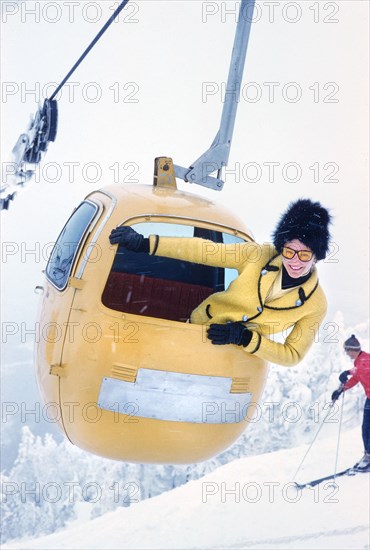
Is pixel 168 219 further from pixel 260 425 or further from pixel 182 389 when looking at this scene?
pixel 260 425

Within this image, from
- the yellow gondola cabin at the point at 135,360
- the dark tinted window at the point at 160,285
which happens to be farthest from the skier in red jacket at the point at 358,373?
the yellow gondola cabin at the point at 135,360

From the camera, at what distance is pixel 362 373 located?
668 cm

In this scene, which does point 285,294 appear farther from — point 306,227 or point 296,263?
point 306,227

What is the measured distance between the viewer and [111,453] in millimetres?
4051

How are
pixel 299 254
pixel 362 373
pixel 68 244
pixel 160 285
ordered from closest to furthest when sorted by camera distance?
pixel 299 254
pixel 68 244
pixel 160 285
pixel 362 373

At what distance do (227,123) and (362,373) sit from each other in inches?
119

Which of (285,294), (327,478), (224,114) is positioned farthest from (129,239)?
(327,478)

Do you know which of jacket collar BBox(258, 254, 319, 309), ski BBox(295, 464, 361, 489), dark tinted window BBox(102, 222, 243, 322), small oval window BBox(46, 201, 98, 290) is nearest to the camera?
jacket collar BBox(258, 254, 319, 309)

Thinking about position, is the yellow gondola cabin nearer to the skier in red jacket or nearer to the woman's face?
the woman's face

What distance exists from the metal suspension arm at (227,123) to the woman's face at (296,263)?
4.81 feet

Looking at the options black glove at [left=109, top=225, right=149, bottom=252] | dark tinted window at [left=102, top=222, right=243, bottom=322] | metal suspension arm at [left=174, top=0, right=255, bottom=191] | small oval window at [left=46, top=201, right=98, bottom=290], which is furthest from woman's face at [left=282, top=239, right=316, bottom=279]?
metal suspension arm at [left=174, top=0, right=255, bottom=191]

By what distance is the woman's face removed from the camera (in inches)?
144

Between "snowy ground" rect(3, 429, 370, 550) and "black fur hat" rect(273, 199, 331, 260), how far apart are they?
12.1 ft

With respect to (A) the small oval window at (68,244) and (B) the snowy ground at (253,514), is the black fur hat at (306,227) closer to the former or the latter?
(A) the small oval window at (68,244)
